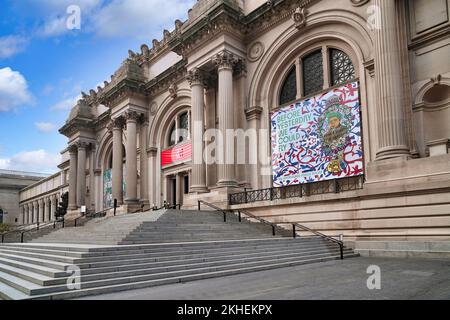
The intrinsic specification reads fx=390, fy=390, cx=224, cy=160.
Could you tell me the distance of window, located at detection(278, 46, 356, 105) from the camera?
18337mm

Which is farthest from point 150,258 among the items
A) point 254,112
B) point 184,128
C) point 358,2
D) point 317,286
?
point 184,128

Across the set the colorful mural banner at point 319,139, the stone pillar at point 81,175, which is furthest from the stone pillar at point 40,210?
the colorful mural banner at point 319,139

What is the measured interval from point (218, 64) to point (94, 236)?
1190cm

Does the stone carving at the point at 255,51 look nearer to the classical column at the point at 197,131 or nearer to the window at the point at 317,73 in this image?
the window at the point at 317,73

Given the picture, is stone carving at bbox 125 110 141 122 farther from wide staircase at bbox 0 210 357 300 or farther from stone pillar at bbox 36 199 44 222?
stone pillar at bbox 36 199 44 222

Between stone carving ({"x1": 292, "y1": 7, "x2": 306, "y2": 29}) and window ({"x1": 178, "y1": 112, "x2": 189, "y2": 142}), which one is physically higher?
stone carving ({"x1": 292, "y1": 7, "x2": 306, "y2": 29})

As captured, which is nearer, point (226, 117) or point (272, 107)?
point (226, 117)

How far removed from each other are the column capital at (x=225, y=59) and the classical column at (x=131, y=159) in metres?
11.0

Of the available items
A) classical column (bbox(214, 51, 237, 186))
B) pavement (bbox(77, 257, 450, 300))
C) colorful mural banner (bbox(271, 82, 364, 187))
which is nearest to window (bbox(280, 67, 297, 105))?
colorful mural banner (bbox(271, 82, 364, 187))

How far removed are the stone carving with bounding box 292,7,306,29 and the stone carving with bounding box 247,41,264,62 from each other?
2623mm

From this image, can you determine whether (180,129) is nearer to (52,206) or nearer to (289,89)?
(289,89)

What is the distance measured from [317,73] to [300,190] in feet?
19.6

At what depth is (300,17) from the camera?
19.4m
